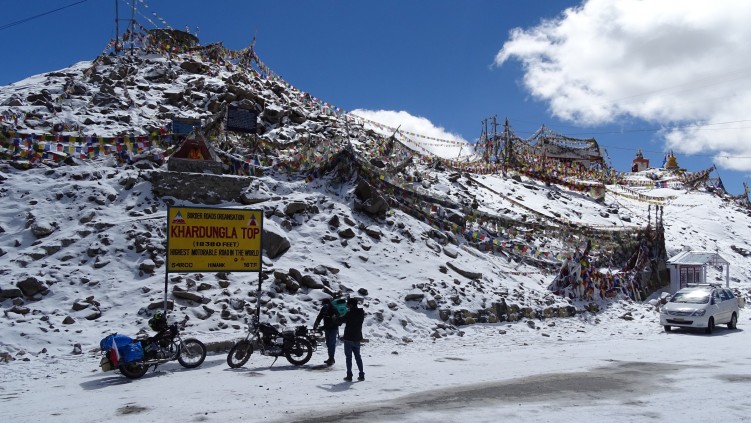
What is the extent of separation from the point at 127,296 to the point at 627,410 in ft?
42.5

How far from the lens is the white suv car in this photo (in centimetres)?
1795

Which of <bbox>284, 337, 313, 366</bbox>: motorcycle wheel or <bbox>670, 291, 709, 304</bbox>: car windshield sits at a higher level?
<bbox>670, 291, 709, 304</bbox>: car windshield

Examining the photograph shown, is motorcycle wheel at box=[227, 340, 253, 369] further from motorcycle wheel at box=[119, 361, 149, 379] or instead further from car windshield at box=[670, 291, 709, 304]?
car windshield at box=[670, 291, 709, 304]

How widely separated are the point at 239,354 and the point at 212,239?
12.3 ft

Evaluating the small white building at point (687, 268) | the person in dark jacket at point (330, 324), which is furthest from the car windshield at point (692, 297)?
the person in dark jacket at point (330, 324)

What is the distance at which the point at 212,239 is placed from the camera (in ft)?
46.7

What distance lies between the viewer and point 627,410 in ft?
26.4

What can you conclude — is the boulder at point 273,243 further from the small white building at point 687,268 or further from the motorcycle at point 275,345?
the small white building at point 687,268

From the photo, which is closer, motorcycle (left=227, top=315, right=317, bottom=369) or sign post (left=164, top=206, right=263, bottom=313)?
motorcycle (left=227, top=315, right=317, bottom=369)

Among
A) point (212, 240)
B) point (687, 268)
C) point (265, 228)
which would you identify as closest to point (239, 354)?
point (212, 240)

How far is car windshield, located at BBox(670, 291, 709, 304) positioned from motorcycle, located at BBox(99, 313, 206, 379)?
16.7 m

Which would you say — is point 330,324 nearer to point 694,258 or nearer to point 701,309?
point 701,309

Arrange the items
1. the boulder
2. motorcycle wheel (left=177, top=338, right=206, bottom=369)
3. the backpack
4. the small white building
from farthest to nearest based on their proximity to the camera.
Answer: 1. the small white building
2. the boulder
3. the backpack
4. motorcycle wheel (left=177, top=338, right=206, bottom=369)

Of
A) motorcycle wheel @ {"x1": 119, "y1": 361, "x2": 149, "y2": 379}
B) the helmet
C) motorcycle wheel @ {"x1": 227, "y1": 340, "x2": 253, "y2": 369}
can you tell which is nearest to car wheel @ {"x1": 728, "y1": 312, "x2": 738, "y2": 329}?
motorcycle wheel @ {"x1": 227, "y1": 340, "x2": 253, "y2": 369}
